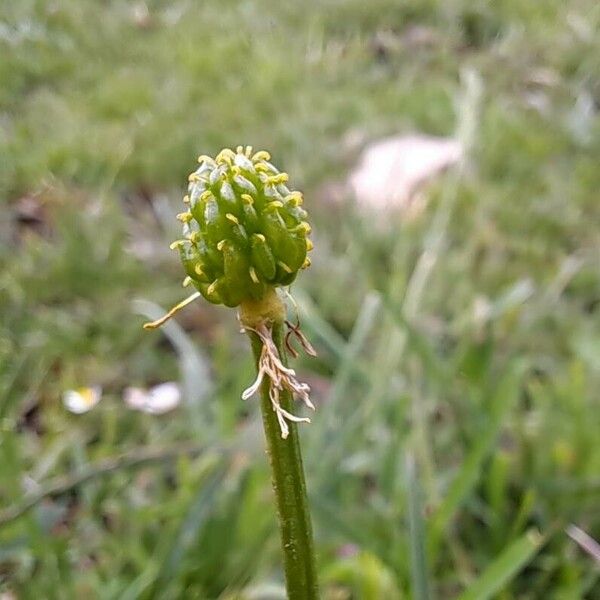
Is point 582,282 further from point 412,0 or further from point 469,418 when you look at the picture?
point 412,0

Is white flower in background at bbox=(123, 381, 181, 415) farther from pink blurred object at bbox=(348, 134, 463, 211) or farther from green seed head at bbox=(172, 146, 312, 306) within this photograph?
green seed head at bbox=(172, 146, 312, 306)

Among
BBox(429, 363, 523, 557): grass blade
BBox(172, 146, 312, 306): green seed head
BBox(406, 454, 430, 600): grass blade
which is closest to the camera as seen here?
BBox(172, 146, 312, 306): green seed head

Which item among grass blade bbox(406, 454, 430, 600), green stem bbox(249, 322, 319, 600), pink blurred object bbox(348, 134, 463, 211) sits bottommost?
green stem bbox(249, 322, 319, 600)

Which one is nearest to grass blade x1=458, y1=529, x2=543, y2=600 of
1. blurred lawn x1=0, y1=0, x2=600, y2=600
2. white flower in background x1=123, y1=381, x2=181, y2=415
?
blurred lawn x1=0, y1=0, x2=600, y2=600

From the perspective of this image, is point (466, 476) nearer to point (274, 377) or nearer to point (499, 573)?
point (499, 573)

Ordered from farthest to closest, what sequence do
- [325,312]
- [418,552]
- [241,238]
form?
1. [325,312]
2. [418,552]
3. [241,238]

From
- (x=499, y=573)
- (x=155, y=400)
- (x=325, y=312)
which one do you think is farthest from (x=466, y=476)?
(x=325, y=312)

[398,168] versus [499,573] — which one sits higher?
[398,168]
